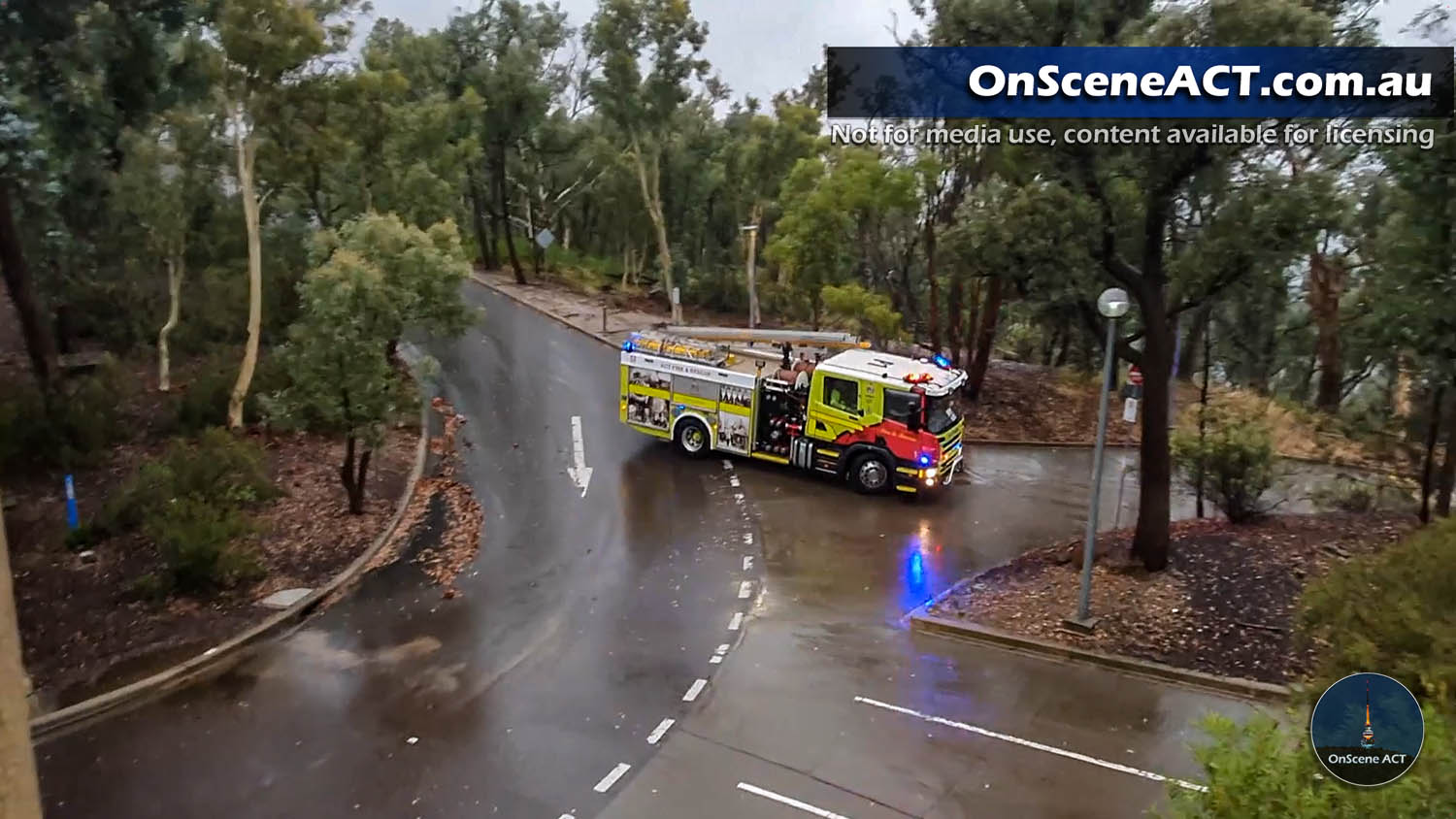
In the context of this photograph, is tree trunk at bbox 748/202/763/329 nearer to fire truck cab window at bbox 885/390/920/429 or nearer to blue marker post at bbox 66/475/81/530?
fire truck cab window at bbox 885/390/920/429

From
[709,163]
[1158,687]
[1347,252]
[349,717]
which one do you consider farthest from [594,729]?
[709,163]

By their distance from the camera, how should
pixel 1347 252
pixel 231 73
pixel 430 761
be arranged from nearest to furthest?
1. pixel 430 761
2. pixel 231 73
3. pixel 1347 252

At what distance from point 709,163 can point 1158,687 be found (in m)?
30.7

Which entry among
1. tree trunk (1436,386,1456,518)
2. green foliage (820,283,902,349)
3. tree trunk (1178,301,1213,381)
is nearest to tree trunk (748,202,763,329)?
green foliage (820,283,902,349)

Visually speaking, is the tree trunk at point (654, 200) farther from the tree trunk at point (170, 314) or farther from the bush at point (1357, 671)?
the bush at point (1357, 671)

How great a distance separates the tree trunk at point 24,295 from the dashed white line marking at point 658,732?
49.1 feet

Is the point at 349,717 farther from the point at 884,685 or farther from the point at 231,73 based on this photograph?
the point at 231,73

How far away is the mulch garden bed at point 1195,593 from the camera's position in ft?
40.8

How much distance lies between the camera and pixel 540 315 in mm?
34719

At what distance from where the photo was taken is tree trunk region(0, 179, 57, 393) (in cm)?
1791

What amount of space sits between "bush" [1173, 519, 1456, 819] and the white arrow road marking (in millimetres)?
14118

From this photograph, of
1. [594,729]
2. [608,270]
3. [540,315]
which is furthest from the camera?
[608,270]

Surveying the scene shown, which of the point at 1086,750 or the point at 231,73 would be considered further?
the point at 231,73

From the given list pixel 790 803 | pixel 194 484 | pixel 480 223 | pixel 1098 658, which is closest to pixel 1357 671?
pixel 790 803
